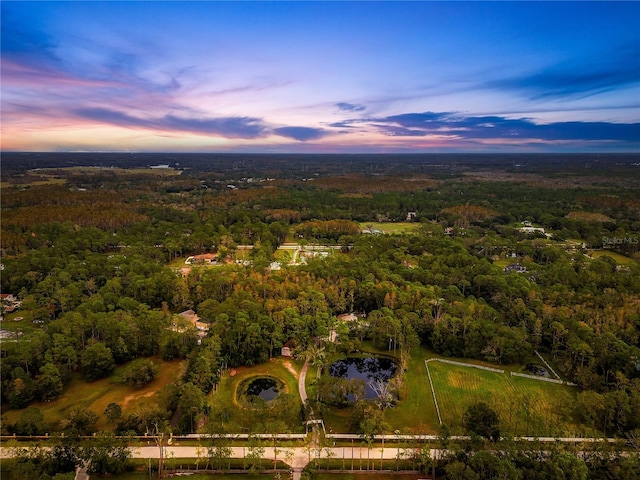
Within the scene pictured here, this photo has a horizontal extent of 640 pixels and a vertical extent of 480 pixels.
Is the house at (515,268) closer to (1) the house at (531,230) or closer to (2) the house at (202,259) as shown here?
(1) the house at (531,230)

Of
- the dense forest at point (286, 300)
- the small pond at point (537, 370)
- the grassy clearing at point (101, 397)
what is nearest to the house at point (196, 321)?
the dense forest at point (286, 300)

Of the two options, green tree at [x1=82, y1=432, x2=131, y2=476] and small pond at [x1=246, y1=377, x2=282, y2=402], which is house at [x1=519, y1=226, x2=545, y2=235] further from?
green tree at [x1=82, y1=432, x2=131, y2=476]

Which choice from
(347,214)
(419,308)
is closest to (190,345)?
(419,308)

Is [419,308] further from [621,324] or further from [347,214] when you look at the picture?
[347,214]

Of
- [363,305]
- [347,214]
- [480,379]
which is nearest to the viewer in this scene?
[480,379]

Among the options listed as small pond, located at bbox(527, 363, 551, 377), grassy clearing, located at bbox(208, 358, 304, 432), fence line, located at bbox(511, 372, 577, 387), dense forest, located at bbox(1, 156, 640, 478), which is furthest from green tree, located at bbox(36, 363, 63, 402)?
small pond, located at bbox(527, 363, 551, 377)
